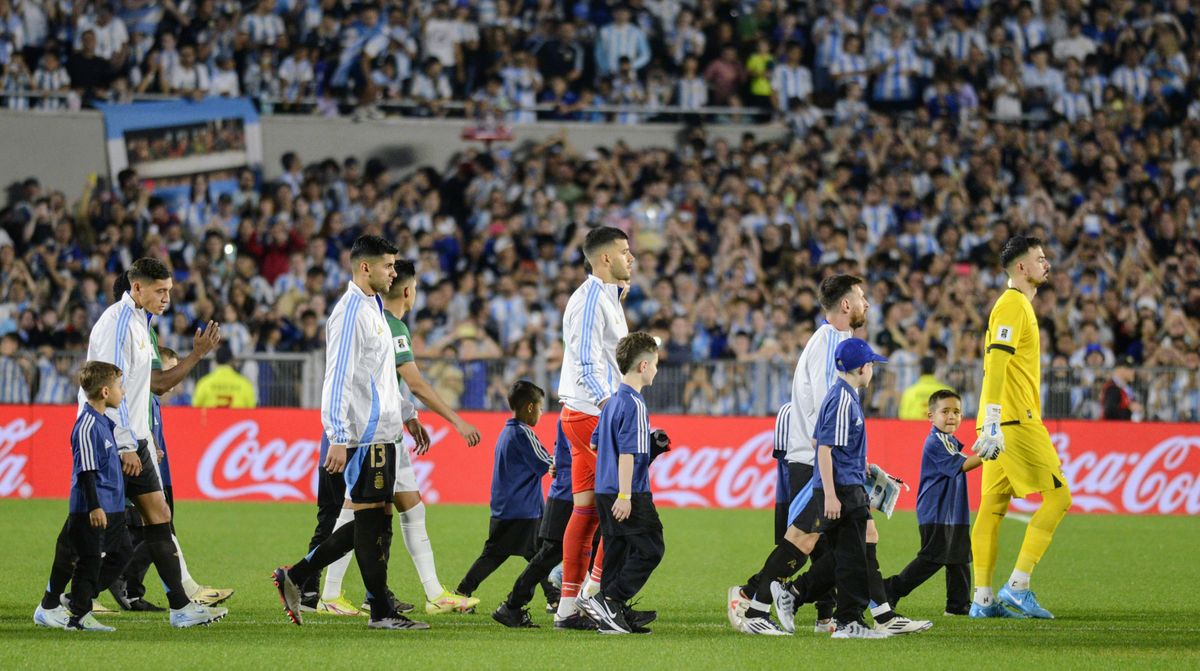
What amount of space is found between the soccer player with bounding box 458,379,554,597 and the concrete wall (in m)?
15.7

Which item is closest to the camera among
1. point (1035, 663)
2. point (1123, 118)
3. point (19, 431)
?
point (1035, 663)

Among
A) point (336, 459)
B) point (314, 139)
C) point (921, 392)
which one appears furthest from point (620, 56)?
point (336, 459)

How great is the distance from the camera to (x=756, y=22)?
28.1 meters

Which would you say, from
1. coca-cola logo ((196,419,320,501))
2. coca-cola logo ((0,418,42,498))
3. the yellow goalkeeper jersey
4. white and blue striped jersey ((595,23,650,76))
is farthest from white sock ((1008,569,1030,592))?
white and blue striped jersey ((595,23,650,76))

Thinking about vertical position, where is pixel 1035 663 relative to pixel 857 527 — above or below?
below

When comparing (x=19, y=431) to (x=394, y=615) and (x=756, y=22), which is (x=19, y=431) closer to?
(x=394, y=615)

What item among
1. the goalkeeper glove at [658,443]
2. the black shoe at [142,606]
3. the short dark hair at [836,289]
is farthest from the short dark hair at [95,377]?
the short dark hair at [836,289]

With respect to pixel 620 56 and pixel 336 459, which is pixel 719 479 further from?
pixel 336 459

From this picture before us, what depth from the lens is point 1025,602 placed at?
34.3 ft

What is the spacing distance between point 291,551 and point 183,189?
39.3ft

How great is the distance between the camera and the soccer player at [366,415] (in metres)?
9.11

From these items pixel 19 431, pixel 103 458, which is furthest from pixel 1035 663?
pixel 19 431

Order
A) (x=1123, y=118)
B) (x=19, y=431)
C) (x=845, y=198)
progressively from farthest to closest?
(x=1123, y=118) < (x=845, y=198) < (x=19, y=431)

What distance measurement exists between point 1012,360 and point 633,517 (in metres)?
3.24
